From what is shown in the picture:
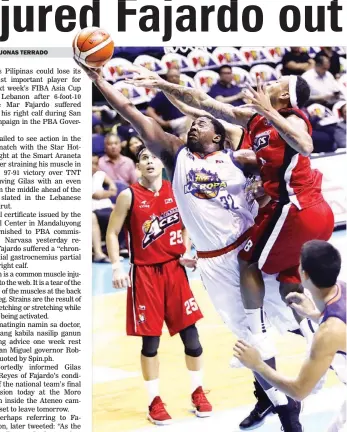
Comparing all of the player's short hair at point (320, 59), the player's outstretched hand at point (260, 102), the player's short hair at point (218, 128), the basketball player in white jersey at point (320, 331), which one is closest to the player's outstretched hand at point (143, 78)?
the player's short hair at point (218, 128)

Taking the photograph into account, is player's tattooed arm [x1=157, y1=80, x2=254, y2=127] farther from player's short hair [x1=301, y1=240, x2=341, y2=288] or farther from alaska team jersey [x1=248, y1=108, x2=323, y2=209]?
player's short hair [x1=301, y1=240, x2=341, y2=288]

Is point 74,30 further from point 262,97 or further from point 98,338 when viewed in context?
point 98,338

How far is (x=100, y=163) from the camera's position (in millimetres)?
6117

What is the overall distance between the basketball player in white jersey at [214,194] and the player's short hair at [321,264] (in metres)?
0.98

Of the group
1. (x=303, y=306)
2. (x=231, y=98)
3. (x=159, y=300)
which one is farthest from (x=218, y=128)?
(x=231, y=98)

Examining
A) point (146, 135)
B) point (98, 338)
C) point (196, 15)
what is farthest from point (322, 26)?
point (98, 338)

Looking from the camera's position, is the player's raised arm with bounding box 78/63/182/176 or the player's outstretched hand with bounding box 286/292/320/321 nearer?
the player's outstretched hand with bounding box 286/292/320/321

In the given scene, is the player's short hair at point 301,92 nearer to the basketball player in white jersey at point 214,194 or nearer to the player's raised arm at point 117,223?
the basketball player in white jersey at point 214,194

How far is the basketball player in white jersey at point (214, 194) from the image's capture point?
189 inches

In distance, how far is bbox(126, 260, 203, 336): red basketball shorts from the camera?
5051 mm

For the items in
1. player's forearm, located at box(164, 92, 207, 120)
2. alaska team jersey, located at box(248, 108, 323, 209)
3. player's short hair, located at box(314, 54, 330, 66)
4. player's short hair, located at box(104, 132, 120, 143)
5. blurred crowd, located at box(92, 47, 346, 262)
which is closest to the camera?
alaska team jersey, located at box(248, 108, 323, 209)

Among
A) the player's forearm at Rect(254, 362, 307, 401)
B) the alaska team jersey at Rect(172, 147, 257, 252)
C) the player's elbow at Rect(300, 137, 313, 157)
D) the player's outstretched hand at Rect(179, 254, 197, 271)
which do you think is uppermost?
the player's elbow at Rect(300, 137, 313, 157)

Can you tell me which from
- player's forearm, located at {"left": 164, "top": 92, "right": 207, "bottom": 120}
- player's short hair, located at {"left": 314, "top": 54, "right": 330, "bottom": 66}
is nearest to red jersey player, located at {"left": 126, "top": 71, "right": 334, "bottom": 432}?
player's forearm, located at {"left": 164, "top": 92, "right": 207, "bottom": 120}

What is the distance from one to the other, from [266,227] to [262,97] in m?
0.73
